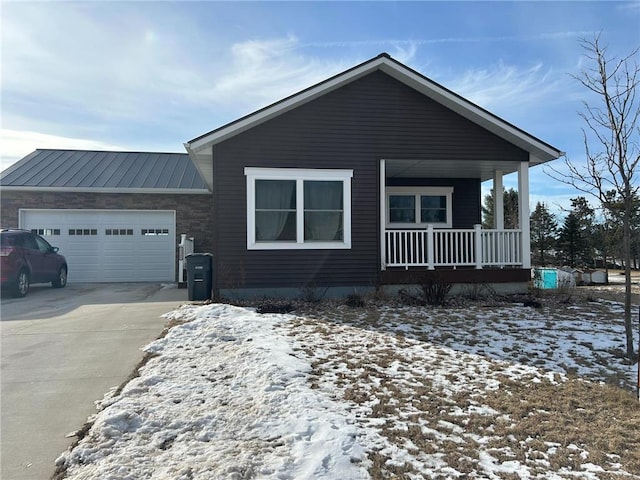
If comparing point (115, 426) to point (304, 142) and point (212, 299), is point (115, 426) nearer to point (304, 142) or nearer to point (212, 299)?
point (212, 299)

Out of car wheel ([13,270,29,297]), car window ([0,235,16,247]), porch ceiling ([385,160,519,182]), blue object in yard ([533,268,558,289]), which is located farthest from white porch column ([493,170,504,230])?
car window ([0,235,16,247])

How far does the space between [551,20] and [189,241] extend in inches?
432

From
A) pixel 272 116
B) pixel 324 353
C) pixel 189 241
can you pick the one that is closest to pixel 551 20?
pixel 272 116

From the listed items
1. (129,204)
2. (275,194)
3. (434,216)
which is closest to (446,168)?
(434,216)

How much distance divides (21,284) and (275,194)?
22.5 ft

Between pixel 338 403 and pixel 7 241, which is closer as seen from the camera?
pixel 338 403

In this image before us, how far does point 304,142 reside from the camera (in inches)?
379

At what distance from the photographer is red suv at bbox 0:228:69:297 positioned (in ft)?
33.5

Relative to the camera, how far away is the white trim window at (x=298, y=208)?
945 centimetres

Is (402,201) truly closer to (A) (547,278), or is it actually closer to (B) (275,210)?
(B) (275,210)

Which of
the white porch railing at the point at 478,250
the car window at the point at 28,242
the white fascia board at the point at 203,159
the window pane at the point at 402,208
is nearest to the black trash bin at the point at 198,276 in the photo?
the white fascia board at the point at 203,159

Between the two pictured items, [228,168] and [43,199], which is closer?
[228,168]

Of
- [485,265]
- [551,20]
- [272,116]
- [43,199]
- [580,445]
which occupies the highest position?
[551,20]

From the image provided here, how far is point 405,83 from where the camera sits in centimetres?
1002
